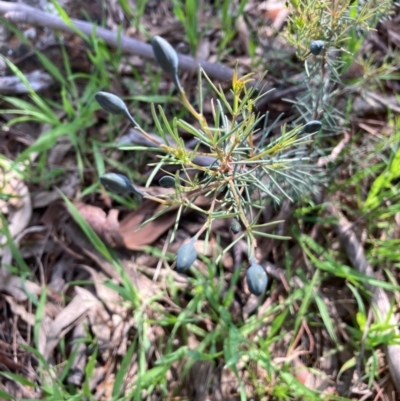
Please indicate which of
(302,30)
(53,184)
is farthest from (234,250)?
(302,30)

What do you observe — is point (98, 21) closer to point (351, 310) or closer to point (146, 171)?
point (146, 171)

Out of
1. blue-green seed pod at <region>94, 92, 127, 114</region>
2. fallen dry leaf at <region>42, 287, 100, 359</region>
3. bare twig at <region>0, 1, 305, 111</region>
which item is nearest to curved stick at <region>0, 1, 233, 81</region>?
bare twig at <region>0, 1, 305, 111</region>

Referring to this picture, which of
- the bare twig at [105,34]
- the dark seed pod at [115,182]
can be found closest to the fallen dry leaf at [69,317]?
the dark seed pod at [115,182]

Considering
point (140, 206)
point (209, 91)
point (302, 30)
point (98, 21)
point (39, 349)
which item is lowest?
point (39, 349)

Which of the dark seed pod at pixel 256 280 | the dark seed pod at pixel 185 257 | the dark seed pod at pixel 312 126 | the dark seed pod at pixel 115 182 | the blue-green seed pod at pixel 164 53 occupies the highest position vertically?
the blue-green seed pod at pixel 164 53

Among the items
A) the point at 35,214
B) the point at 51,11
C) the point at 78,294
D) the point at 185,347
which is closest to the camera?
the point at 185,347

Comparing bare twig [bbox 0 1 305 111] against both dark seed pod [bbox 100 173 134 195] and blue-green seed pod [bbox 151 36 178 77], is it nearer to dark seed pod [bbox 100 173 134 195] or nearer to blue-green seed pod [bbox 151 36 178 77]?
blue-green seed pod [bbox 151 36 178 77]

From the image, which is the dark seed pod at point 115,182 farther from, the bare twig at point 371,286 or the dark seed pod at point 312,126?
the bare twig at point 371,286

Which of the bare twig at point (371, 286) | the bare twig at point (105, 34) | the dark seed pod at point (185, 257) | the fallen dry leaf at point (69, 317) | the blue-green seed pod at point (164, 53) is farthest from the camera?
the bare twig at point (105, 34)
